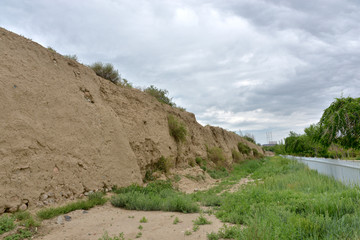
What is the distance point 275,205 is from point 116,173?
502cm

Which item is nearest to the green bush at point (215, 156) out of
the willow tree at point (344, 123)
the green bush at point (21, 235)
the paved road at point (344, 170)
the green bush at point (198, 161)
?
the green bush at point (198, 161)

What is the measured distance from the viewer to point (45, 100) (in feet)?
22.1

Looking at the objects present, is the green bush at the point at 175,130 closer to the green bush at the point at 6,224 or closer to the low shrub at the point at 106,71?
the low shrub at the point at 106,71

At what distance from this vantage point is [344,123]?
8.70 meters

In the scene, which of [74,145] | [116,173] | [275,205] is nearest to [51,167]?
[74,145]

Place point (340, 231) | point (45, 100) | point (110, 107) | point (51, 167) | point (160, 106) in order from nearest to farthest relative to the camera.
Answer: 1. point (340, 231)
2. point (51, 167)
3. point (45, 100)
4. point (110, 107)
5. point (160, 106)

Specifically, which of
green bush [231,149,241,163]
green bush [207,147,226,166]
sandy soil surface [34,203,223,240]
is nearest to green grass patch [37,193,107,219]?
sandy soil surface [34,203,223,240]

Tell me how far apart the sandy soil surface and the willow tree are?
6.29 meters

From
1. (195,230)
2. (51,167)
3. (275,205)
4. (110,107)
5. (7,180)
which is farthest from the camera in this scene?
(110,107)

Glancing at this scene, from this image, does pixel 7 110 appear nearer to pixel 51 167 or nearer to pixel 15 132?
pixel 15 132

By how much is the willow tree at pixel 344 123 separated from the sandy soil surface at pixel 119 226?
248 inches

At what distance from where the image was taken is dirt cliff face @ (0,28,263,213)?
5.48 m

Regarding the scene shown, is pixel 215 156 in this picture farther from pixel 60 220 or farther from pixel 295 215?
pixel 60 220

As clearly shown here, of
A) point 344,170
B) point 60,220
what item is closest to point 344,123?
point 344,170
